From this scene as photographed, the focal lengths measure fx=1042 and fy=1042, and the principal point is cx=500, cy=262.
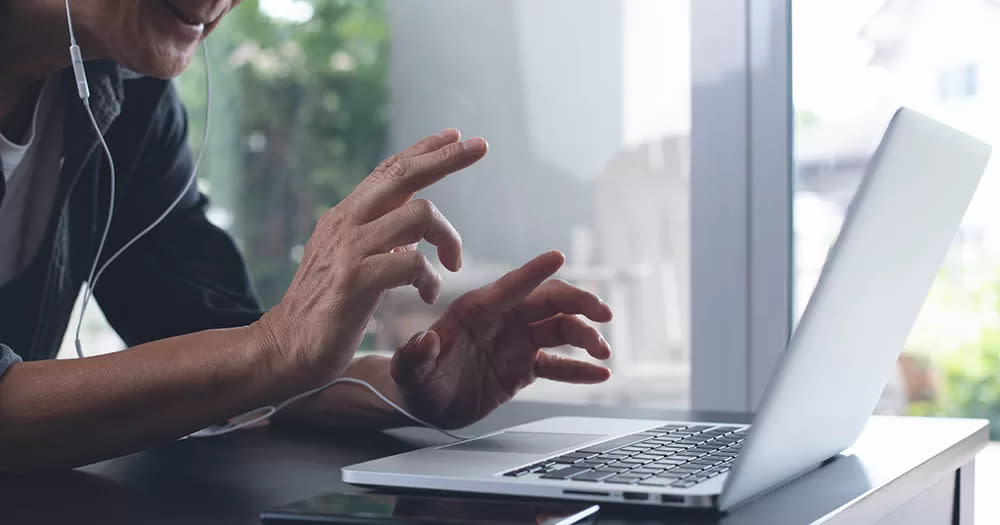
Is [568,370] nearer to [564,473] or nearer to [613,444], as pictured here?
[613,444]

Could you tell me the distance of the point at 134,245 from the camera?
54.3 inches

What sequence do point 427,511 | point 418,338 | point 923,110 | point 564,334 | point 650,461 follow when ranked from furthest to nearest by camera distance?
point 923,110, point 564,334, point 418,338, point 650,461, point 427,511

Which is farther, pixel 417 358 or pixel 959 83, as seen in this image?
pixel 959 83

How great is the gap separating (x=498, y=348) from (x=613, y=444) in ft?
0.85

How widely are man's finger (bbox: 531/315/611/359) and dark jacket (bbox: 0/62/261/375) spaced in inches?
16.0

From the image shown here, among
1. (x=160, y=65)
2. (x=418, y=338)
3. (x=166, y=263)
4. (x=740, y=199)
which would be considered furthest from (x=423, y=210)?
(x=740, y=199)

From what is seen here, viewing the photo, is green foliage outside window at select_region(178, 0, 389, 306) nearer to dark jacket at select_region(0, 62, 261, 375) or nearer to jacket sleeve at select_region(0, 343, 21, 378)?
dark jacket at select_region(0, 62, 261, 375)

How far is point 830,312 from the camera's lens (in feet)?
1.96

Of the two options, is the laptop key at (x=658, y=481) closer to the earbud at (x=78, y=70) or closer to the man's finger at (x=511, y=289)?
the man's finger at (x=511, y=289)

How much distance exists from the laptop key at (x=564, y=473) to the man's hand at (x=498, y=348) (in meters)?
0.31

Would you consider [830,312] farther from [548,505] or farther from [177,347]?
[177,347]

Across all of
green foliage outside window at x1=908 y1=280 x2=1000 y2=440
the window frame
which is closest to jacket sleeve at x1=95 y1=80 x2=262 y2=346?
the window frame

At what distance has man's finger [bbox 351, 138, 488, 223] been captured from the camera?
2.65ft

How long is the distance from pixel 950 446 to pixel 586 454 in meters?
0.34
